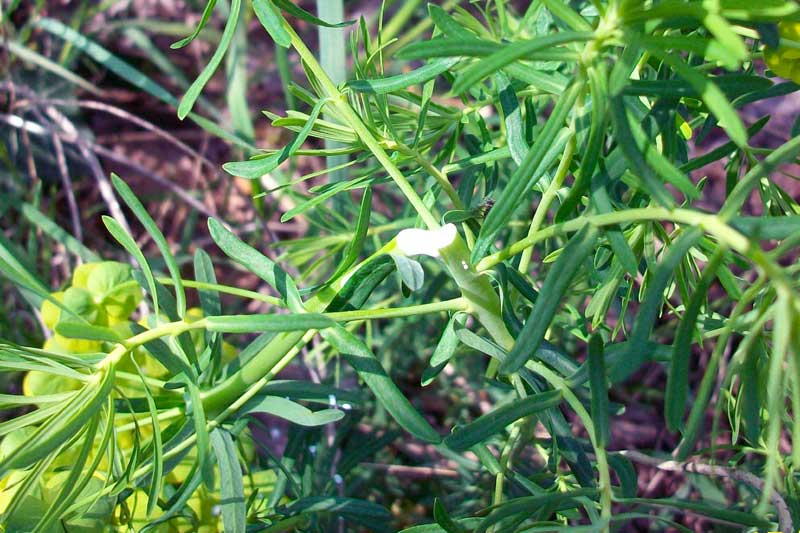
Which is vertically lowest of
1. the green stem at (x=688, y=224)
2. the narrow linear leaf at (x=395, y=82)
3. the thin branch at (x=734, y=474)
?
the thin branch at (x=734, y=474)

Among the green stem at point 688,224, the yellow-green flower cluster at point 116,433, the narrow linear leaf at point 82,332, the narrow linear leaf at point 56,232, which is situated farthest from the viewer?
the narrow linear leaf at point 56,232

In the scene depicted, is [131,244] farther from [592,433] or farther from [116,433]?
[592,433]

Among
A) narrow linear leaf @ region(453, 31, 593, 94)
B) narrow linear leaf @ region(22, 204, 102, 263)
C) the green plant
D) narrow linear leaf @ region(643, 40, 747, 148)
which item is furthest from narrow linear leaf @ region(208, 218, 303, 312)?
narrow linear leaf @ region(22, 204, 102, 263)

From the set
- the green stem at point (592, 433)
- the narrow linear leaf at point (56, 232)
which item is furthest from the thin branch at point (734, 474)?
the narrow linear leaf at point (56, 232)

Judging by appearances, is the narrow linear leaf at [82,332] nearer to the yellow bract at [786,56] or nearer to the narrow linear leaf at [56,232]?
the yellow bract at [786,56]

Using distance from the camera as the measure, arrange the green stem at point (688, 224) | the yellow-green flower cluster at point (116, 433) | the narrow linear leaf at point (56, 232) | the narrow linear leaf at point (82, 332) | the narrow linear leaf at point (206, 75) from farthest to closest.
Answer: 1. the narrow linear leaf at point (56, 232)
2. the yellow-green flower cluster at point (116, 433)
3. the narrow linear leaf at point (206, 75)
4. the narrow linear leaf at point (82, 332)
5. the green stem at point (688, 224)

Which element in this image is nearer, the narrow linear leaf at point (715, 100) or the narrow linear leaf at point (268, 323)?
the narrow linear leaf at point (715, 100)

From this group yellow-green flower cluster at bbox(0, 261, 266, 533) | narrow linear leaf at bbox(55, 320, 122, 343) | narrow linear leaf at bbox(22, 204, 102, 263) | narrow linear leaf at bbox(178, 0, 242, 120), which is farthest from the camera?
narrow linear leaf at bbox(22, 204, 102, 263)

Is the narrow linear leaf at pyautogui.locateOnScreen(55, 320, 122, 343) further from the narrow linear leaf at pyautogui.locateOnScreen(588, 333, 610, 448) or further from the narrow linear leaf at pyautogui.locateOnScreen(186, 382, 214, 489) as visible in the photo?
the narrow linear leaf at pyautogui.locateOnScreen(588, 333, 610, 448)
